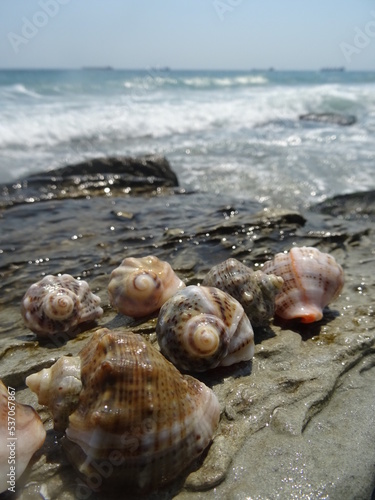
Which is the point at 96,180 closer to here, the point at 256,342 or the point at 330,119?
the point at 256,342

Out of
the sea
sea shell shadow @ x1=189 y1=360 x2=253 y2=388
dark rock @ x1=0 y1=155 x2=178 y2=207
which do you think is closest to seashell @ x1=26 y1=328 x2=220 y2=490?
sea shell shadow @ x1=189 y1=360 x2=253 y2=388

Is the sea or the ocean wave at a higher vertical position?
the ocean wave

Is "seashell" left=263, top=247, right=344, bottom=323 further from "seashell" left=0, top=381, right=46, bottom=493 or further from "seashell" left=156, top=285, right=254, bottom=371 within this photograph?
"seashell" left=0, top=381, right=46, bottom=493

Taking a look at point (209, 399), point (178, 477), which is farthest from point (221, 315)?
point (178, 477)

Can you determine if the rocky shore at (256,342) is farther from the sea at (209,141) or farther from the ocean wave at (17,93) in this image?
the ocean wave at (17,93)

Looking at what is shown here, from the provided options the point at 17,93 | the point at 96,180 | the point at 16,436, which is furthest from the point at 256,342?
the point at 17,93

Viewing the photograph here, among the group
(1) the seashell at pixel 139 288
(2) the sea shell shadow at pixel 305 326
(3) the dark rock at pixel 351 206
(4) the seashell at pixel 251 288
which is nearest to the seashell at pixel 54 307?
(1) the seashell at pixel 139 288
